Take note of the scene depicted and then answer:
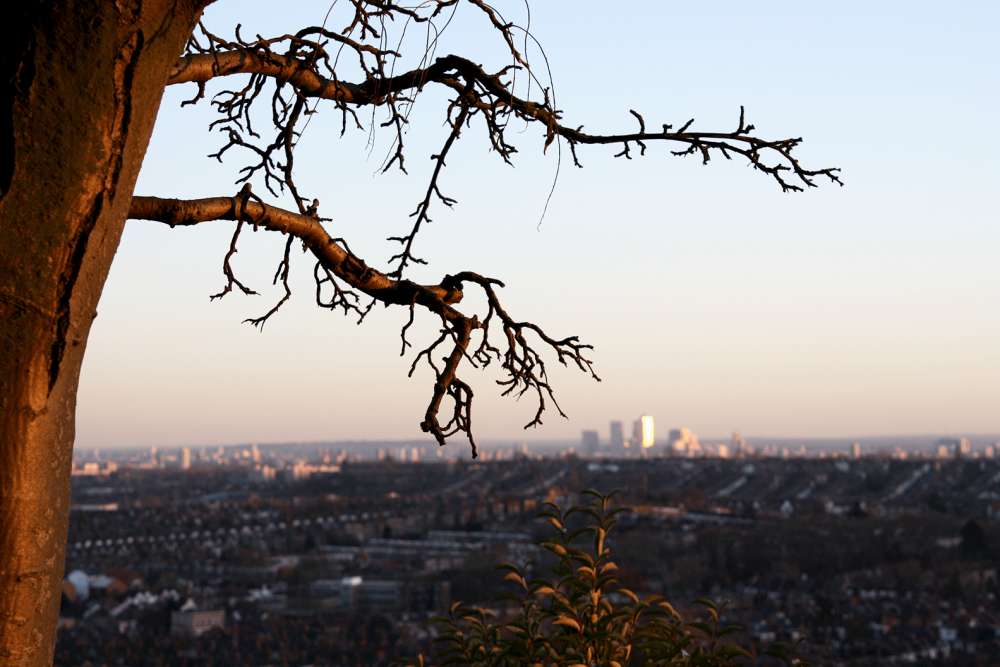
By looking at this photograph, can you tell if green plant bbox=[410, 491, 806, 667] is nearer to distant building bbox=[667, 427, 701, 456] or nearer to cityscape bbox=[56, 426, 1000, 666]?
cityscape bbox=[56, 426, 1000, 666]

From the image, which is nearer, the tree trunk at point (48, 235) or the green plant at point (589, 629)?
the tree trunk at point (48, 235)

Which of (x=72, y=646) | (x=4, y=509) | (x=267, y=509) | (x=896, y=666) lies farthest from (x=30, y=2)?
(x=267, y=509)

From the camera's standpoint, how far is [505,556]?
46.4m

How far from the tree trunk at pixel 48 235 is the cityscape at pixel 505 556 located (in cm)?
1298

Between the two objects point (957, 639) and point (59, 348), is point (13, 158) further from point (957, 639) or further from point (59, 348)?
point (957, 639)

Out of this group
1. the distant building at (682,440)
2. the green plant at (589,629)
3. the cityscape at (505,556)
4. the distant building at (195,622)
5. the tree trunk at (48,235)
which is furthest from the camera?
the distant building at (682,440)

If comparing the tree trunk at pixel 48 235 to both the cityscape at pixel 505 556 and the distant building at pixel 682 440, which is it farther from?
the distant building at pixel 682 440

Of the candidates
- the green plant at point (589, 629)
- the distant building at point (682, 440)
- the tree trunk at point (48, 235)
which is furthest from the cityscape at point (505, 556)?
the distant building at point (682, 440)

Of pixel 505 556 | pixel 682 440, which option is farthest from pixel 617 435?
pixel 505 556

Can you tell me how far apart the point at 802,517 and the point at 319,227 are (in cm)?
5699

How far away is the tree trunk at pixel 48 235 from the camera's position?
1.79 meters

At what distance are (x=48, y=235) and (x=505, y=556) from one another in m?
45.2

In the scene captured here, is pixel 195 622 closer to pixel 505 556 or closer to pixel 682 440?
pixel 505 556

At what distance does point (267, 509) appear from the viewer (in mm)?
74375
